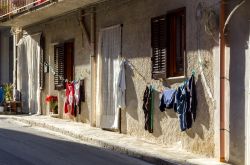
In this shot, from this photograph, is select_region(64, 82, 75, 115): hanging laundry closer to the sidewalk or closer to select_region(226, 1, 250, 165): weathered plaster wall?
the sidewalk

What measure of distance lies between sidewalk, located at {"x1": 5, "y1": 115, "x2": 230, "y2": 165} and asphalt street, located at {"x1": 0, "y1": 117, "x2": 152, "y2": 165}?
9.3 inches

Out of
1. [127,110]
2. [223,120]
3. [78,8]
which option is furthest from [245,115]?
[78,8]

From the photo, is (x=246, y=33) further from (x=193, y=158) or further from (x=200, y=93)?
(x=193, y=158)

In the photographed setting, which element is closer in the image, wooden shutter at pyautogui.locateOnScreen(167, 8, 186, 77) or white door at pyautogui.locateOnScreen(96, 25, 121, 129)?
wooden shutter at pyautogui.locateOnScreen(167, 8, 186, 77)

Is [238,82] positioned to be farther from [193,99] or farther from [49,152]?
[49,152]

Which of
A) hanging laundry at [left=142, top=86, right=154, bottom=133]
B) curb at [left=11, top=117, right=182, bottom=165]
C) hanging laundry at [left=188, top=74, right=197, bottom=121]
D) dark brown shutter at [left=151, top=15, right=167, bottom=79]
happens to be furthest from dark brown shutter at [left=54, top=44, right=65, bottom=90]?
hanging laundry at [left=188, top=74, right=197, bottom=121]

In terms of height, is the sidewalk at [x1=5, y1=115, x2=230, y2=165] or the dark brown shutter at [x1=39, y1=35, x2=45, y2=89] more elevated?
the dark brown shutter at [x1=39, y1=35, x2=45, y2=89]

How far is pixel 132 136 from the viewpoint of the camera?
599 inches

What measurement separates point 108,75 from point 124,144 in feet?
11.6

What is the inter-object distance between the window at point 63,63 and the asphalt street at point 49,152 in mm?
3660

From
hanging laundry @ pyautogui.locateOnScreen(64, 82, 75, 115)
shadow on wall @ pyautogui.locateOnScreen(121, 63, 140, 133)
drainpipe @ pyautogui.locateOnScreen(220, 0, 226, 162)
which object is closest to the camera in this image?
drainpipe @ pyautogui.locateOnScreen(220, 0, 226, 162)

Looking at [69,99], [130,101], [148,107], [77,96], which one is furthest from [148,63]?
[69,99]

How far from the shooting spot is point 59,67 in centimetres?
2095

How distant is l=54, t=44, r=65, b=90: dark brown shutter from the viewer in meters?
20.6
